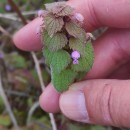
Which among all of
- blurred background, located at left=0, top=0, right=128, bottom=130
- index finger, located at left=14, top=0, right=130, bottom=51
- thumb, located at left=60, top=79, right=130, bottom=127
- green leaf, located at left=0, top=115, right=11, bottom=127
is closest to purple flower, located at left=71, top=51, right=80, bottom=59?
thumb, located at left=60, top=79, right=130, bottom=127

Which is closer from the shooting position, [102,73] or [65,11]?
[65,11]

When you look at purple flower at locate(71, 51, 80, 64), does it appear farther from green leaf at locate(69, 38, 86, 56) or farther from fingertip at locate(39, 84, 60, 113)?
fingertip at locate(39, 84, 60, 113)

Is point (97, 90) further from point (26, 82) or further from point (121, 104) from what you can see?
point (26, 82)

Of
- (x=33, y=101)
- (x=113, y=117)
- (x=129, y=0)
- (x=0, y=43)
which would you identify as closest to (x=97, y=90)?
(x=113, y=117)

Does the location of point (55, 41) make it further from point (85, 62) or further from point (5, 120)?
point (5, 120)

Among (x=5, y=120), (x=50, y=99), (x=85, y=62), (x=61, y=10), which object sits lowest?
(x=5, y=120)

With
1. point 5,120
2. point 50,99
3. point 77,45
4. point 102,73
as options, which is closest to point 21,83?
point 5,120

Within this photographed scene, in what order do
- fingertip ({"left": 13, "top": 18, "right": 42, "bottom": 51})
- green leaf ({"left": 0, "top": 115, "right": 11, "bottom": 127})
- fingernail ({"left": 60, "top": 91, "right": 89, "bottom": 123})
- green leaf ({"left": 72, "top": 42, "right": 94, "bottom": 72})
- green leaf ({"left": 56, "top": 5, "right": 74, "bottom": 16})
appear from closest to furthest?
green leaf ({"left": 56, "top": 5, "right": 74, "bottom": 16})
green leaf ({"left": 72, "top": 42, "right": 94, "bottom": 72})
fingernail ({"left": 60, "top": 91, "right": 89, "bottom": 123})
fingertip ({"left": 13, "top": 18, "right": 42, "bottom": 51})
green leaf ({"left": 0, "top": 115, "right": 11, "bottom": 127})
